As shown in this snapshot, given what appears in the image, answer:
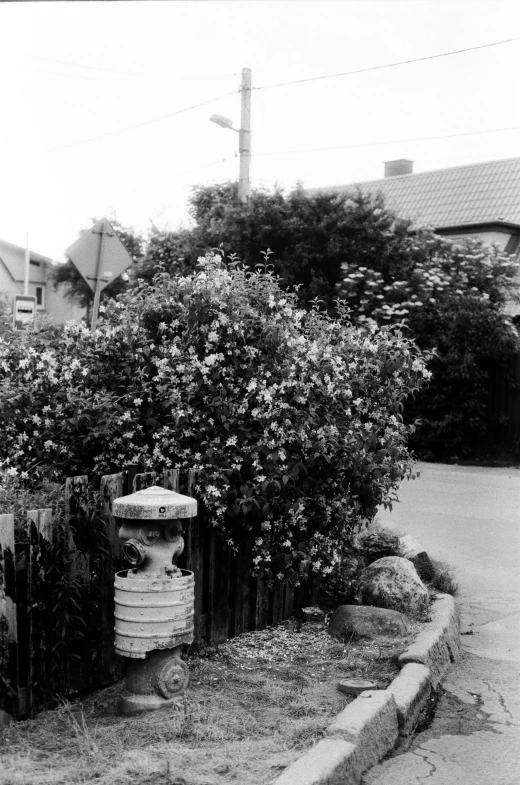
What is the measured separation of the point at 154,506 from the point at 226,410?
106cm

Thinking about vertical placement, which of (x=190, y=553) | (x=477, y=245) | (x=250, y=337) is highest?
(x=477, y=245)

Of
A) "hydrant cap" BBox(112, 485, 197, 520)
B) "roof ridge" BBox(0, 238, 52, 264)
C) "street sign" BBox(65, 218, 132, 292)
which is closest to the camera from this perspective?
"hydrant cap" BBox(112, 485, 197, 520)

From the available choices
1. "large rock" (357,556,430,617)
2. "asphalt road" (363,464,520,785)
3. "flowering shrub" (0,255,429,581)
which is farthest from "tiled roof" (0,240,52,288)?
"large rock" (357,556,430,617)

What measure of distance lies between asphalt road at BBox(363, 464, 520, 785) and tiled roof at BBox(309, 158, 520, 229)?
1275 centimetres

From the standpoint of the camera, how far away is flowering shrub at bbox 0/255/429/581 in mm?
5129

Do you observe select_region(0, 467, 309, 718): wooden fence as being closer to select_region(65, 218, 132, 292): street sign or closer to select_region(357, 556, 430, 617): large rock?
select_region(357, 556, 430, 617): large rock

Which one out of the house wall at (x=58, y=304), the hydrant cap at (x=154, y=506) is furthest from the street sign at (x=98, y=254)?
the house wall at (x=58, y=304)

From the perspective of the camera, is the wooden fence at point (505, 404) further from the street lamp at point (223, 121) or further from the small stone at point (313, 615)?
the small stone at point (313, 615)

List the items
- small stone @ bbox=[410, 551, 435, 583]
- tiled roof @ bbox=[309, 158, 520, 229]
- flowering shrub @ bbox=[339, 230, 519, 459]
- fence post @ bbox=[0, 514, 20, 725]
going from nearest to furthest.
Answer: fence post @ bbox=[0, 514, 20, 725] < small stone @ bbox=[410, 551, 435, 583] < flowering shrub @ bbox=[339, 230, 519, 459] < tiled roof @ bbox=[309, 158, 520, 229]

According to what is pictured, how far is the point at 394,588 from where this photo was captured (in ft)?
19.6

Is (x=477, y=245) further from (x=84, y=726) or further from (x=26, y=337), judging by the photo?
(x=84, y=726)

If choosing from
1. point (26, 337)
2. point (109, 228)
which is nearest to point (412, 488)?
point (109, 228)

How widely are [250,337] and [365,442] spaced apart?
957 millimetres

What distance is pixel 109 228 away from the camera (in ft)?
34.1
